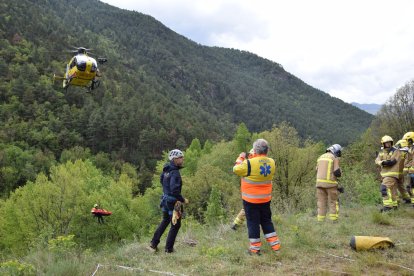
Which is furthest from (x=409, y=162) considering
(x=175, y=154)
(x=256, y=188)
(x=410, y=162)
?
(x=175, y=154)

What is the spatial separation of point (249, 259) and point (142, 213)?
30629 millimetres

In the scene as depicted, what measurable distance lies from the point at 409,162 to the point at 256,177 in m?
6.09

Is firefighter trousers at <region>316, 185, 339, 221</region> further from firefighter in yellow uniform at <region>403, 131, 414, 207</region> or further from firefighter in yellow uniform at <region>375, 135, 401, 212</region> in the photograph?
firefighter in yellow uniform at <region>403, 131, 414, 207</region>

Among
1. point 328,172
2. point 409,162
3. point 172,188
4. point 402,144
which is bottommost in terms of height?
point 172,188

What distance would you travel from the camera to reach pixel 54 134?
7756 cm

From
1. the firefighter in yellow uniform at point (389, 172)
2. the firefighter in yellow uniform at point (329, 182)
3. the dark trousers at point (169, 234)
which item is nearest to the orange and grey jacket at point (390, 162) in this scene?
the firefighter in yellow uniform at point (389, 172)

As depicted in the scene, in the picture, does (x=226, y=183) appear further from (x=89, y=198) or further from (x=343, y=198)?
(x=343, y=198)

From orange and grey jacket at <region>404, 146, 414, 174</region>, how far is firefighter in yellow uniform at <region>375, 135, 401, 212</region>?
2.21ft

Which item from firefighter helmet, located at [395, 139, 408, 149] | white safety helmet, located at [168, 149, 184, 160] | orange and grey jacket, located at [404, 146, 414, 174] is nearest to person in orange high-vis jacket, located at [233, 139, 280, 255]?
white safety helmet, located at [168, 149, 184, 160]

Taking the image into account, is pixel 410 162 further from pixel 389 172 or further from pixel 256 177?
pixel 256 177

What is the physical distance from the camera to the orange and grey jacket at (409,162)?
33.2 feet

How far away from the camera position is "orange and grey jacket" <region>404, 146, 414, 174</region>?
33.2 feet

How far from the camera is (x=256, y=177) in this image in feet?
20.9

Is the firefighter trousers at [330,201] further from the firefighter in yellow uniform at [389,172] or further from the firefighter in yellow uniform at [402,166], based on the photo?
the firefighter in yellow uniform at [402,166]
